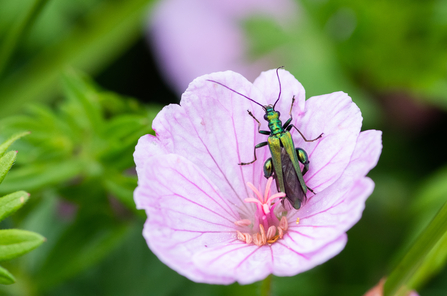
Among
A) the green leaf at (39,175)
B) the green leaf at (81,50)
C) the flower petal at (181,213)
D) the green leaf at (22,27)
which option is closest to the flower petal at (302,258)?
the flower petal at (181,213)

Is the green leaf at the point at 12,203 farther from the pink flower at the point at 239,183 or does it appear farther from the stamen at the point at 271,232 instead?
the stamen at the point at 271,232

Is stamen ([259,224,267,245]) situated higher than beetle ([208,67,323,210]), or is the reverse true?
beetle ([208,67,323,210])

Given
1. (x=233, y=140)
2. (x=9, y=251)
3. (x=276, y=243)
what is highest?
(x=233, y=140)

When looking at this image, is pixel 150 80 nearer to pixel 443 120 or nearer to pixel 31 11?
pixel 31 11

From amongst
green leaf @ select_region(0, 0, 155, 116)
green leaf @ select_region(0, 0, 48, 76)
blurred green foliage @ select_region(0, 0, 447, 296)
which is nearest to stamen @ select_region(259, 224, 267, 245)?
blurred green foliage @ select_region(0, 0, 447, 296)

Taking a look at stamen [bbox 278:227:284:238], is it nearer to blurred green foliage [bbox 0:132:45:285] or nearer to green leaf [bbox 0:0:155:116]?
blurred green foliage [bbox 0:132:45:285]

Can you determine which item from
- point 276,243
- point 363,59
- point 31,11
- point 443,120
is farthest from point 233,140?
point 443,120
